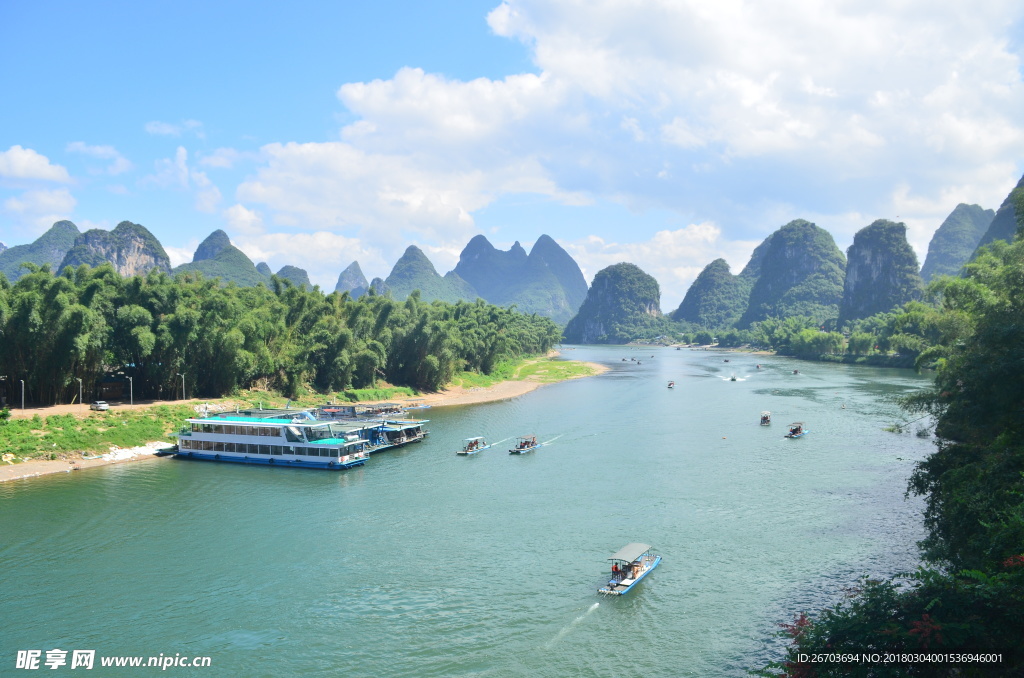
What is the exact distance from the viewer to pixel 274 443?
53031mm

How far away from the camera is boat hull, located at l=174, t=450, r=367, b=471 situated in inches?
2005

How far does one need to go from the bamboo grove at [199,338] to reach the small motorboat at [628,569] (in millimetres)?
50859

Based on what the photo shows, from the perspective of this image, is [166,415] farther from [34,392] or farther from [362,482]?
[362,482]

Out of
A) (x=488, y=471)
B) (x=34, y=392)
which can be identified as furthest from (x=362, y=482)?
(x=34, y=392)

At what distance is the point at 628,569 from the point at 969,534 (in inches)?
509

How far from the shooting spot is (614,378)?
12988 cm

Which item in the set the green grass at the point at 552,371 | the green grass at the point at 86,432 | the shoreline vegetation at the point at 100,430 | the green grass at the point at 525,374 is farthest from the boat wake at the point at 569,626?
the green grass at the point at 552,371

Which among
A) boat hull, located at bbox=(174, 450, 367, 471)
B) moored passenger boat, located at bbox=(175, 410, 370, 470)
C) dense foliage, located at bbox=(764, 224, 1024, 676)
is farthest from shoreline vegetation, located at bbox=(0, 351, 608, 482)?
dense foliage, located at bbox=(764, 224, 1024, 676)

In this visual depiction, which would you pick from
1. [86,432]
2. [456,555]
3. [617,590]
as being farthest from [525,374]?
[617,590]

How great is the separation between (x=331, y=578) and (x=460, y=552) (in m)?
6.39

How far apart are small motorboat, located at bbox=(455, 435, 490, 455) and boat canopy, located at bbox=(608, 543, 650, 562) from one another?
2731 centimetres

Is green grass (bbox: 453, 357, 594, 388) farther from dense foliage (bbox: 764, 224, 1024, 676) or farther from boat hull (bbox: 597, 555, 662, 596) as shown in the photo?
boat hull (bbox: 597, 555, 662, 596)

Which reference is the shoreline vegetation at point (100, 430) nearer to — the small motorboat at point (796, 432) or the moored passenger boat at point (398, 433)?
the moored passenger boat at point (398, 433)

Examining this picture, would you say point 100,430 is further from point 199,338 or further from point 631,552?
point 631,552
